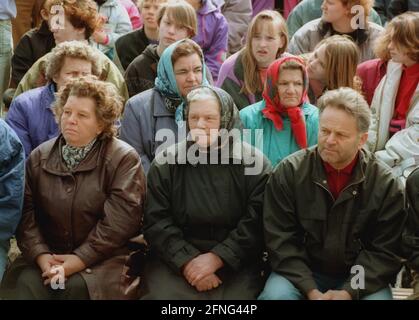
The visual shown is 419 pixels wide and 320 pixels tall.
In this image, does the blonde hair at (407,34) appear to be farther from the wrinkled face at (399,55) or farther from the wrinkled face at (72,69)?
the wrinkled face at (72,69)

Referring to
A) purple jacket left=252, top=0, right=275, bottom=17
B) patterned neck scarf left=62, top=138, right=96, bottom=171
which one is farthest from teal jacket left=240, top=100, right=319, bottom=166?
purple jacket left=252, top=0, right=275, bottom=17

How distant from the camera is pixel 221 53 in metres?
6.25

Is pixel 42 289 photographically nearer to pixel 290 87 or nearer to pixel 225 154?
pixel 225 154

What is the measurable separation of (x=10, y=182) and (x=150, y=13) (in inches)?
90.0

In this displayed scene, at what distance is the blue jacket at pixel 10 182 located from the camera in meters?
4.10

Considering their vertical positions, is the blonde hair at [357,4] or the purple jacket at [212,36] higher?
the blonde hair at [357,4]

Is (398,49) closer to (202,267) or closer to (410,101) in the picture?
(410,101)

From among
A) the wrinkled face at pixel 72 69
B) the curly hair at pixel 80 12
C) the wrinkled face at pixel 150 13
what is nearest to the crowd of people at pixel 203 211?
the wrinkled face at pixel 72 69

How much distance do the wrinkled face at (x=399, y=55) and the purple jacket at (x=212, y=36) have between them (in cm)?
149

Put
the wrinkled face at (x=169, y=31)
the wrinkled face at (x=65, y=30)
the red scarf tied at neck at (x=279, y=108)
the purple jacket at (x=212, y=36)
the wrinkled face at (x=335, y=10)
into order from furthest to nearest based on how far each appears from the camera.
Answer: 1. the purple jacket at (x=212, y=36)
2. the wrinkled face at (x=335, y=10)
3. the wrinkled face at (x=65, y=30)
4. the wrinkled face at (x=169, y=31)
5. the red scarf tied at neck at (x=279, y=108)

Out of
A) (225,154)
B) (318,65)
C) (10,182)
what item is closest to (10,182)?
(10,182)

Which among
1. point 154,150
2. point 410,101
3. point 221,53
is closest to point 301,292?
point 154,150
